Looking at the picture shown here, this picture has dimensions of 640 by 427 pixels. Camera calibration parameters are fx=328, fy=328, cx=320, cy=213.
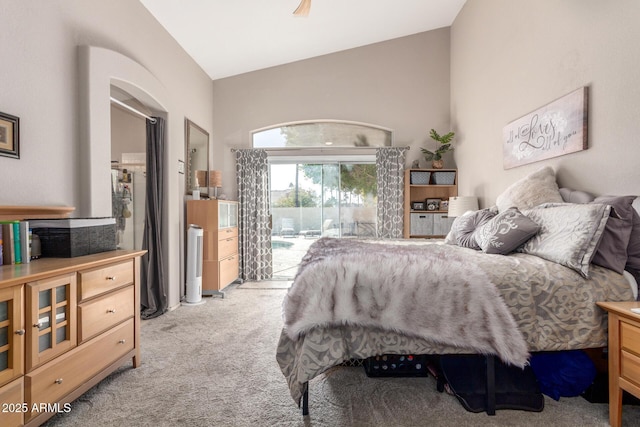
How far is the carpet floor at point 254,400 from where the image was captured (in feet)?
5.38

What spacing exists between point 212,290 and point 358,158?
2850mm

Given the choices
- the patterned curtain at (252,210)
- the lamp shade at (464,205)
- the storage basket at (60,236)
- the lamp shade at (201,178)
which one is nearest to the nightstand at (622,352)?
the lamp shade at (464,205)

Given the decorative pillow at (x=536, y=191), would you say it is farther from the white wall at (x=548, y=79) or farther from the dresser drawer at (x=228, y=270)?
the dresser drawer at (x=228, y=270)

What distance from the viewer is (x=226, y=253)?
4.39m

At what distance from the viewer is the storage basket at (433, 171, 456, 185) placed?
4680 mm

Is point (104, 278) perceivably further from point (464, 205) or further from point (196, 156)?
point (464, 205)

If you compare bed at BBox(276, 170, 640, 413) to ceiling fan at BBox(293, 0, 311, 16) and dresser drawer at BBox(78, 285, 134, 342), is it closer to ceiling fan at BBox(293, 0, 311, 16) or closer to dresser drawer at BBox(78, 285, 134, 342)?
dresser drawer at BBox(78, 285, 134, 342)

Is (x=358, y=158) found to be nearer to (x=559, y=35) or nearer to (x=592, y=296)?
(x=559, y=35)

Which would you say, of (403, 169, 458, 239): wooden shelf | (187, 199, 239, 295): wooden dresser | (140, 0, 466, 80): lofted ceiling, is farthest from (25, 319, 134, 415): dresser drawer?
(403, 169, 458, 239): wooden shelf

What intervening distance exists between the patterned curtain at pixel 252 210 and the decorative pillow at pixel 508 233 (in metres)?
3.32

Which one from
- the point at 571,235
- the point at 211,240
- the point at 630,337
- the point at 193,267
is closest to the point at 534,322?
the point at 630,337

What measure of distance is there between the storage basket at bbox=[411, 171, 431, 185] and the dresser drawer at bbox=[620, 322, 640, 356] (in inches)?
131

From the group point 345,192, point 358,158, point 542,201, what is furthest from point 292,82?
point 542,201

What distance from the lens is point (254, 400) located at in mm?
1826
